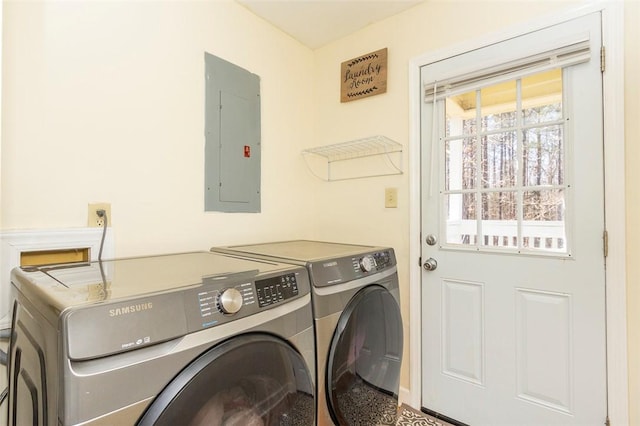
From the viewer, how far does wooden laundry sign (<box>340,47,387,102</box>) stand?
2035 mm

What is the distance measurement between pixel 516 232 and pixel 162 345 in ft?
5.24

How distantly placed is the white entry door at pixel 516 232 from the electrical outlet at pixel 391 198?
0.55ft

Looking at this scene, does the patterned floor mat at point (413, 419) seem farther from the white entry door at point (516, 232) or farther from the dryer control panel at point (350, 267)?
the dryer control panel at point (350, 267)

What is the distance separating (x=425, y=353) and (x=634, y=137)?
139 centimetres

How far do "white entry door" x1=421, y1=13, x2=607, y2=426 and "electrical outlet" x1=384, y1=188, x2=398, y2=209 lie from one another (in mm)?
168

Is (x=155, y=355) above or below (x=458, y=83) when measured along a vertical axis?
below

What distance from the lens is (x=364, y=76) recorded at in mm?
2111

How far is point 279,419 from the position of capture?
0.95m

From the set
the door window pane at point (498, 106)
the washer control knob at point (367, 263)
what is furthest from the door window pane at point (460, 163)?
the washer control knob at point (367, 263)

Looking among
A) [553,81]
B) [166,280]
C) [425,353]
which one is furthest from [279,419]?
[553,81]

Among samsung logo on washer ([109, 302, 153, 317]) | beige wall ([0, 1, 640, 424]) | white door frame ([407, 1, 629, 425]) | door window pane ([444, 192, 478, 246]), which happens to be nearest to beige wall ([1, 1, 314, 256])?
beige wall ([0, 1, 640, 424])

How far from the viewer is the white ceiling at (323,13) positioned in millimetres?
1887

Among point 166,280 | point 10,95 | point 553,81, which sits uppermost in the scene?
point 553,81

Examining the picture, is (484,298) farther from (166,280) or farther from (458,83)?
(166,280)
